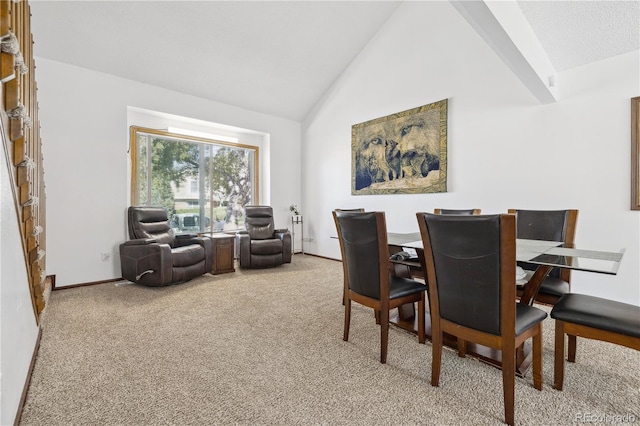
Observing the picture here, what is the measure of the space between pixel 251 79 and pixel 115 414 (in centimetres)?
475

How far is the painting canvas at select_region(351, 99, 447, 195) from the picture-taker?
13.4 ft

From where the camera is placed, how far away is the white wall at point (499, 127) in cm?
289

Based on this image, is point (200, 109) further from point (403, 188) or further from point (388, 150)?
point (403, 188)

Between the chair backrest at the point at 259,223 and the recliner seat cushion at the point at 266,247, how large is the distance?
445 mm

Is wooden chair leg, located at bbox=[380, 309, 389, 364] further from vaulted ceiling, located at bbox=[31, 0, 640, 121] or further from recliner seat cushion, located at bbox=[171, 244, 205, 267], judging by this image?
vaulted ceiling, located at bbox=[31, 0, 640, 121]

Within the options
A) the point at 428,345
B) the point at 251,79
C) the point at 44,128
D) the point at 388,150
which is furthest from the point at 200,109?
the point at 428,345

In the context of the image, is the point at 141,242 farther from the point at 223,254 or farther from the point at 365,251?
the point at 365,251

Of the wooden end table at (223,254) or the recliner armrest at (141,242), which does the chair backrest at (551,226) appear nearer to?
the wooden end table at (223,254)

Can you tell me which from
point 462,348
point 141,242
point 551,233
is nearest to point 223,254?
point 141,242

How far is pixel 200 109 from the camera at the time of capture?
16.1ft

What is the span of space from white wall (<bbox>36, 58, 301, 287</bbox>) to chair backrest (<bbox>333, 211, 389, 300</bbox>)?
3.57 metres

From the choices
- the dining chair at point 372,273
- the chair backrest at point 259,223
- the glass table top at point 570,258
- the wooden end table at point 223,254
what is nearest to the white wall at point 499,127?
the chair backrest at point 259,223

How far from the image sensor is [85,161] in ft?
12.6

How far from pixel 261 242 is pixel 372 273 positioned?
303cm
